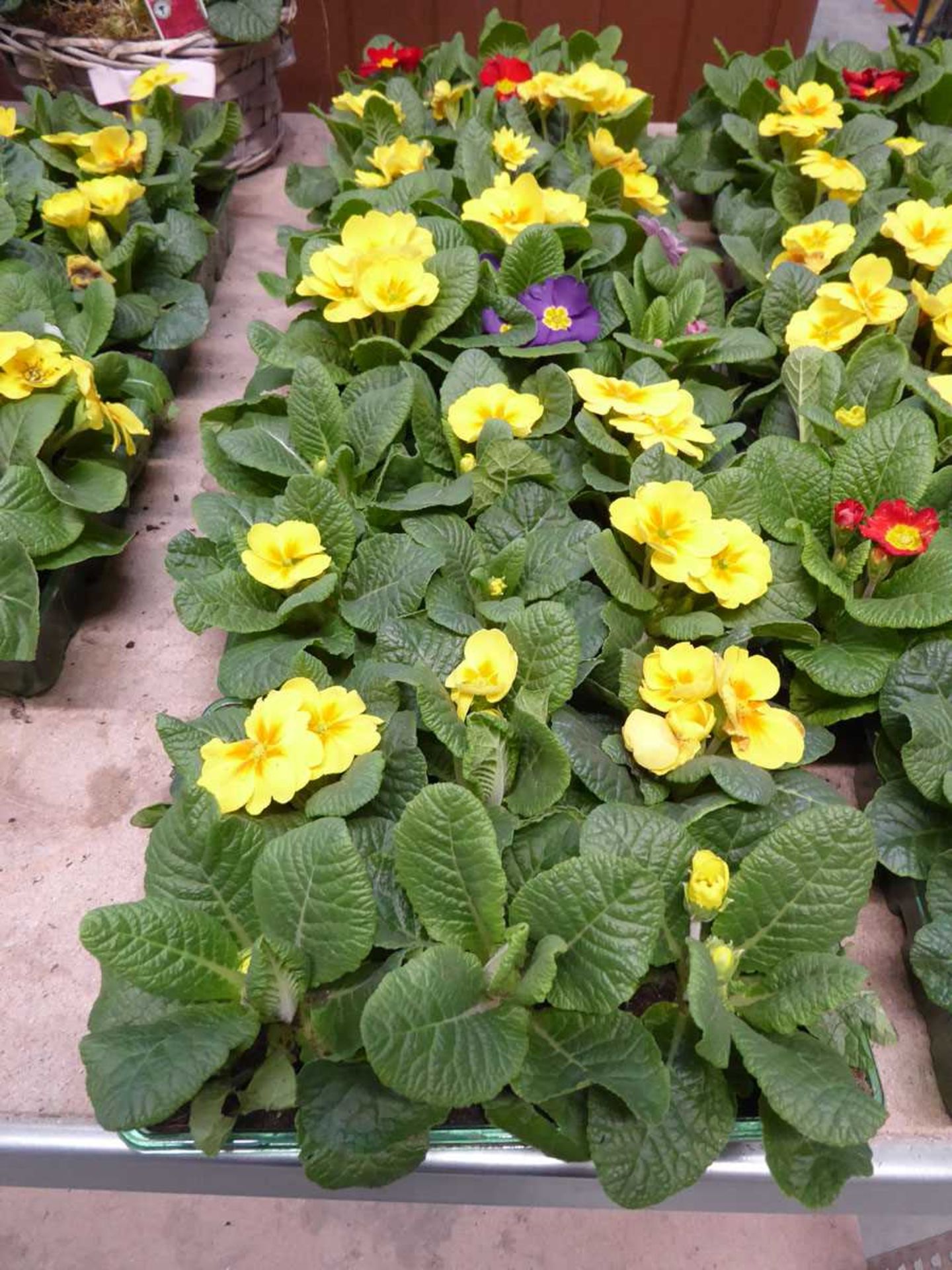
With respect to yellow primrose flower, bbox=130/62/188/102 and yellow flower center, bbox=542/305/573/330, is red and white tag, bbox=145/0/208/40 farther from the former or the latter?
yellow flower center, bbox=542/305/573/330

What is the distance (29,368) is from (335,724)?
0.67m

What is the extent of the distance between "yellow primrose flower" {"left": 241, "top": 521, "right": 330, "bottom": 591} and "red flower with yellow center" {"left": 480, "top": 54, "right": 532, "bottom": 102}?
3.86 ft

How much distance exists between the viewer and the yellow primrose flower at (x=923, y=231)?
1.42 metres

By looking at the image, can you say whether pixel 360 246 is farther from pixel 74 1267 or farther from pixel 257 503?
pixel 74 1267

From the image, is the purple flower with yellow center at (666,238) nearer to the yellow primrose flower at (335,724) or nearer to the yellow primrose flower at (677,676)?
the yellow primrose flower at (677,676)

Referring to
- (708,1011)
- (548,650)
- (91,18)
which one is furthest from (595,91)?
(708,1011)

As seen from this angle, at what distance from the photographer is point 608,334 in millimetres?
1438

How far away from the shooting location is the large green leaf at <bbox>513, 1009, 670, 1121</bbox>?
73 cm

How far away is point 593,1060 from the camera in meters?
0.77

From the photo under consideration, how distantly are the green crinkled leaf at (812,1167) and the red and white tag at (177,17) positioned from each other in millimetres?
1965

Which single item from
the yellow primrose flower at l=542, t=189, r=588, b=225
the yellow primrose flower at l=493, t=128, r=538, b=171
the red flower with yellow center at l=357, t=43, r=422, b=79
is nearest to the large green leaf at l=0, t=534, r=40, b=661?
the yellow primrose flower at l=542, t=189, r=588, b=225

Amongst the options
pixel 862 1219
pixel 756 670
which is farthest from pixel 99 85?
pixel 862 1219

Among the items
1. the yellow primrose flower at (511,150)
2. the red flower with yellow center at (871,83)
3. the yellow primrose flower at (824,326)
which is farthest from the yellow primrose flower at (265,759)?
the red flower with yellow center at (871,83)

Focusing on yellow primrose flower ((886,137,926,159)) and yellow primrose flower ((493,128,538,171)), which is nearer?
yellow primrose flower ((493,128,538,171))
